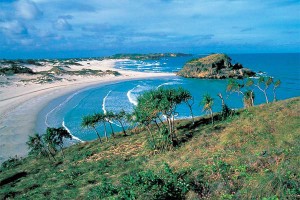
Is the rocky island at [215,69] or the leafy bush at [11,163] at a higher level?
the rocky island at [215,69]

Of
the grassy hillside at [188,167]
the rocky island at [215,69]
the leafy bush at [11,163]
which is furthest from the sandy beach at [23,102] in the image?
the rocky island at [215,69]

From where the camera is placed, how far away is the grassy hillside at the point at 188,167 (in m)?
12.2

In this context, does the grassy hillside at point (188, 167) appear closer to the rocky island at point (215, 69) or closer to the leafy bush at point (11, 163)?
the leafy bush at point (11, 163)

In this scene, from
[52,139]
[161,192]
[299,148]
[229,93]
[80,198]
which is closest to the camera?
[161,192]

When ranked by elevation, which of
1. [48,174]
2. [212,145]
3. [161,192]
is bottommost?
[48,174]

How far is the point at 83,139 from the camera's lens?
52188mm

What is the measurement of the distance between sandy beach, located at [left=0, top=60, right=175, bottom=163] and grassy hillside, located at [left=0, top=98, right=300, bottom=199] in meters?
10.6

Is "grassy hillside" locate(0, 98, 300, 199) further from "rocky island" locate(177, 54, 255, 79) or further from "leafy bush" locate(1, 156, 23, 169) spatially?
"rocky island" locate(177, 54, 255, 79)

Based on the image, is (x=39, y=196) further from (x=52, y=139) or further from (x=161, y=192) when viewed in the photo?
(x=52, y=139)

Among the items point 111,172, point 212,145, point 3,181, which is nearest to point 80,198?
point 111,172

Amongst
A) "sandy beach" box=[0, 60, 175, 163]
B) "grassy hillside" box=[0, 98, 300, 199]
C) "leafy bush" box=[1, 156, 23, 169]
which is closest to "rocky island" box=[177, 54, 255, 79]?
"sandy beach" box=[0, 60, 175, 163]

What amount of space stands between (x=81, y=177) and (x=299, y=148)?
18.4m

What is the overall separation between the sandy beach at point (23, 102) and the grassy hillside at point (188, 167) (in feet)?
34.7

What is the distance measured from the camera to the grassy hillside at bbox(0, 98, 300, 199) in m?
12.2
